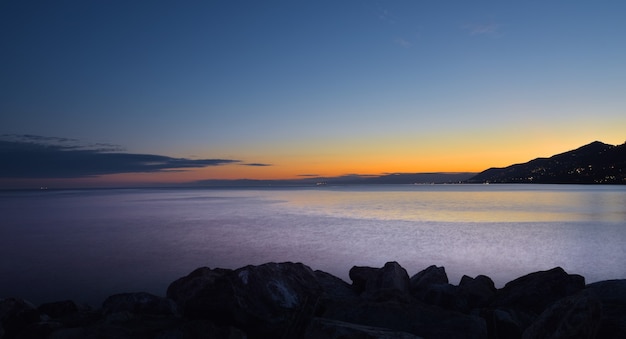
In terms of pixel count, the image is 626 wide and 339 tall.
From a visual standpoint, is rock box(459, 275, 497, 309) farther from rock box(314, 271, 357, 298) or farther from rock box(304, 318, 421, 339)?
rock box(304, 318, 421, 339)

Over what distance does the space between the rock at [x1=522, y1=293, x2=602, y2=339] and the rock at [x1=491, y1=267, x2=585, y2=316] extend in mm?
3338

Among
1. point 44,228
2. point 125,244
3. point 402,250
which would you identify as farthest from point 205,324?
point 44,228

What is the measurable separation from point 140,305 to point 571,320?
792 centimetres

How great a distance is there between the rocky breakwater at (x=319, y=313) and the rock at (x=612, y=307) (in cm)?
1

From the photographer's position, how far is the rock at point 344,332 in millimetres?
5344

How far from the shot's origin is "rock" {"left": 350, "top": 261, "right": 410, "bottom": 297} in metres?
10.2

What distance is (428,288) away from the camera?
10.3 m

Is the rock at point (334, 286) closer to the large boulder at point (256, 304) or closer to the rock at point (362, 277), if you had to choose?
the rock at point (362, 277)

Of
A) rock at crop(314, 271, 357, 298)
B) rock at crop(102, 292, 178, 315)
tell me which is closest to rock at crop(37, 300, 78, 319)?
rock at crop(102, 292, 178, 315)

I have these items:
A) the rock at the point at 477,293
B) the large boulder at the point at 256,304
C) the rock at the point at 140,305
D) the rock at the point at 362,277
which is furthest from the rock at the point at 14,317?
the rock at the point at 477,293

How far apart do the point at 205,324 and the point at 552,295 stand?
7403 mm

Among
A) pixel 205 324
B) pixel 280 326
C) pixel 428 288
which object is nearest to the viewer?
pixel 205 324

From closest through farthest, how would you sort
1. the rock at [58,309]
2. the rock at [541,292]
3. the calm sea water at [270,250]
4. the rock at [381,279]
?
the rock at [541,292], the rock at [58,309], the rock at [381,279], the calm sea water at [270,250]

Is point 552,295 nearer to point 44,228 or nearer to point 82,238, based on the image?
point 82,238
